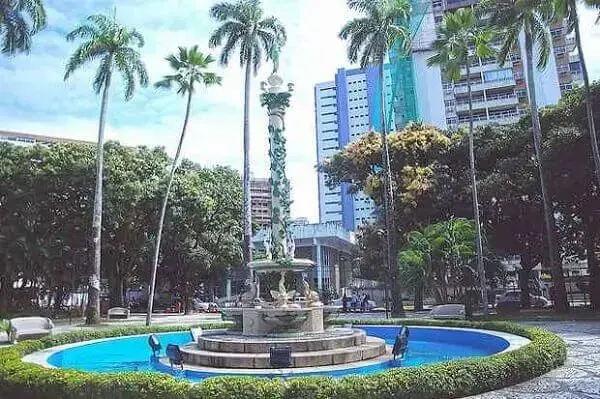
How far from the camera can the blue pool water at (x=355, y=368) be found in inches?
543

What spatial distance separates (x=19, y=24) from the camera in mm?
25609

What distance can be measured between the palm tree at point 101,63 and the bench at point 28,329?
29.8 ft

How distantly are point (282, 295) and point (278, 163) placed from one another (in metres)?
5.42

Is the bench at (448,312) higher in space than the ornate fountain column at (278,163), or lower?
lower

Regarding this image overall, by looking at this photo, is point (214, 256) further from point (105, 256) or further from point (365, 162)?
point (365, 162)

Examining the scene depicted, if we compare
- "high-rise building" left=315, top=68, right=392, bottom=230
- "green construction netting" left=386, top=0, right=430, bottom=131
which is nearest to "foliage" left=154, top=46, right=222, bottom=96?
"green construction netting" left=386, top=0, right=430, bottom=131

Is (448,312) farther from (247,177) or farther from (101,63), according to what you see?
(101,63)

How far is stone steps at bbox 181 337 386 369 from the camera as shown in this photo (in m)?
12.5

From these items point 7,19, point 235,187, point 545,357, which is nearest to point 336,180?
point 235,187

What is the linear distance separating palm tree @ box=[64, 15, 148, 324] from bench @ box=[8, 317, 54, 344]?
357 inches

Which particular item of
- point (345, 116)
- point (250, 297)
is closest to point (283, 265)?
point (250, 297)

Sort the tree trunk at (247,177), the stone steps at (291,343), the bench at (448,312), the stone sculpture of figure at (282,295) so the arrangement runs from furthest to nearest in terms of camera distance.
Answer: the tree trunk at (247,177) < the bench at (448,312) < the stone sculpture of figure at (282,295) < the stone steps at (291,343)

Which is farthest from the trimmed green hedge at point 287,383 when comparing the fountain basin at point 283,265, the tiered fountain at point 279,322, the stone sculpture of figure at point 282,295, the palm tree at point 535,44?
the palm tree at point 535,44

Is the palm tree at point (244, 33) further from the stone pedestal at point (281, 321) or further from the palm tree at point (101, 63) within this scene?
the stone pedestal at point (281, 321)
